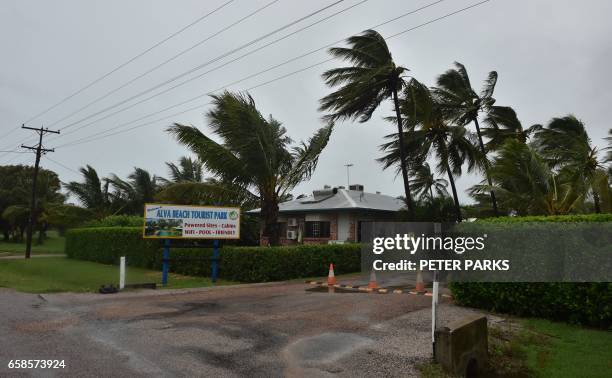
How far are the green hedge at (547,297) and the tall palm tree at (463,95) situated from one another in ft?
45.5

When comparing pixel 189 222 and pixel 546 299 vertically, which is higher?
pixel 189 222

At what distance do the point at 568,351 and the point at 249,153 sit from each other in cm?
1221

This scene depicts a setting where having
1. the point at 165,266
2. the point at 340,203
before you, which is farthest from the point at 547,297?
the point at 340,203

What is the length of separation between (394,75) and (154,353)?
1437cm

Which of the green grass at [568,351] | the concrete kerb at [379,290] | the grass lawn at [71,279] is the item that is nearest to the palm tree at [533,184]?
the concrete kerb at [379,290]

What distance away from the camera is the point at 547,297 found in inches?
351

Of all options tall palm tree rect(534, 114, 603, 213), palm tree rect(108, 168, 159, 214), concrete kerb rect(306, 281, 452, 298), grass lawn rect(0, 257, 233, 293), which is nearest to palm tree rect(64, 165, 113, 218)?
palm tree rect(108, 168, 159, 214)

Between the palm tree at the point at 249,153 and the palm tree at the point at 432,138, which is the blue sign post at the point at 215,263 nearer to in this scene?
the palm tree at the point at 249,153

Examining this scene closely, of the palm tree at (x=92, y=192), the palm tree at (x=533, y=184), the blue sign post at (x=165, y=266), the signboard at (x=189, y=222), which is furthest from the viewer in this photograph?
the palm tree at (x=92, y=192)

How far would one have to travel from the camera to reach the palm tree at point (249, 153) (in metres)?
16.9

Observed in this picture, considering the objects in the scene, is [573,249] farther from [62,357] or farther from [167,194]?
[167,194]

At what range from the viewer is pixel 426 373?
582cm

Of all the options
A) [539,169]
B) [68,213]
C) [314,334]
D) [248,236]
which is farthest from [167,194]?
[68,213]

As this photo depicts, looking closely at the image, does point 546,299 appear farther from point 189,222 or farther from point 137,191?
point 137,191
